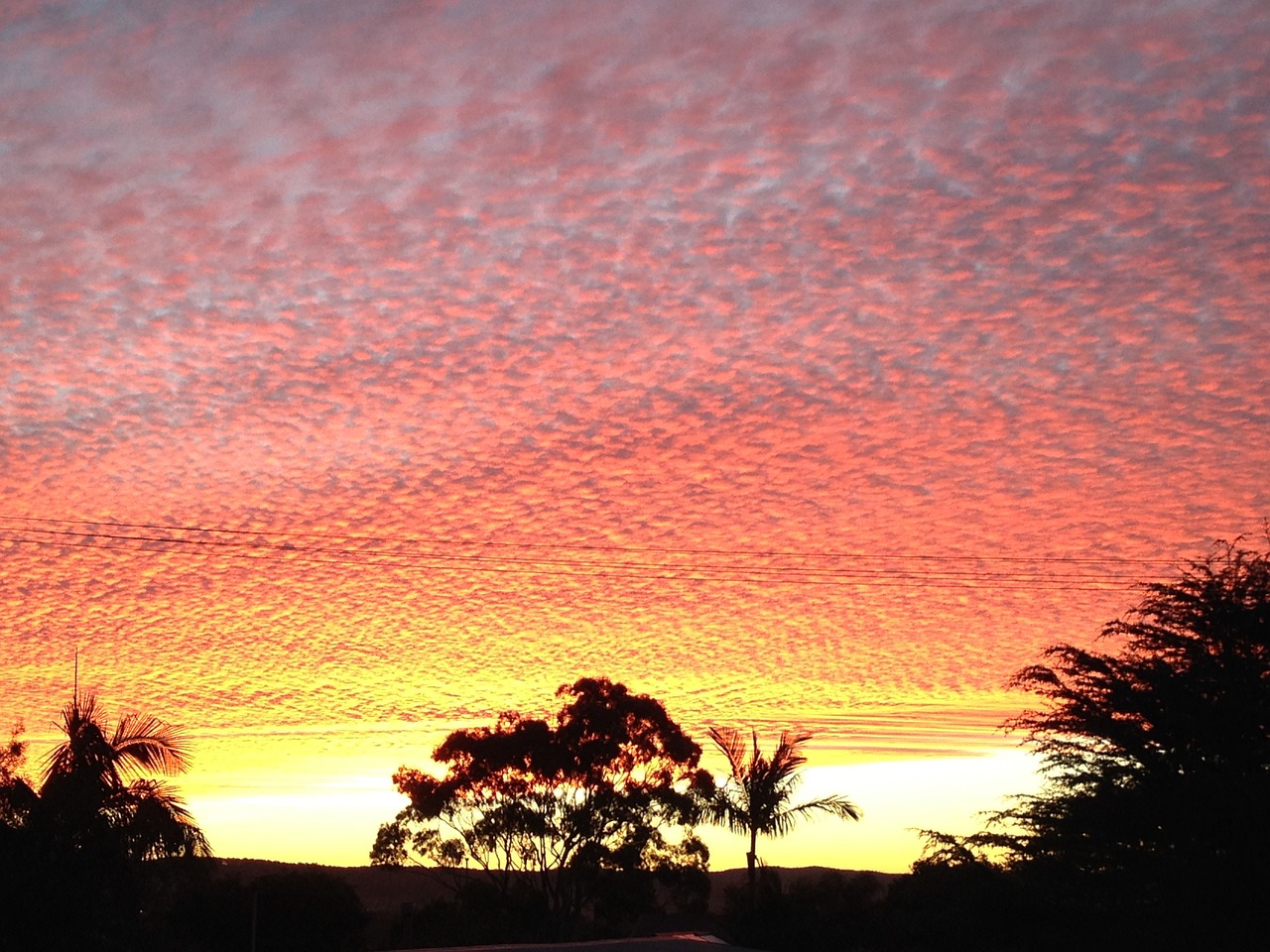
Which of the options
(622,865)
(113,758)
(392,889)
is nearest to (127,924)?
(113,758)

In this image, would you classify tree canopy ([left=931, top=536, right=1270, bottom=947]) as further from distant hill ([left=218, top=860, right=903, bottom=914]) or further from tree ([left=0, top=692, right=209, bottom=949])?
distant hill ([left=218, top=860, right=903, bottom=914])

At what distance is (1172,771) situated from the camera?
90.8 ft

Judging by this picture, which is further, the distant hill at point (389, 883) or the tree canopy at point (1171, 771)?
the distant hill at point (389, 883)

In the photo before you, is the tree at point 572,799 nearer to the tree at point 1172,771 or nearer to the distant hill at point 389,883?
the tree at point 1172,771

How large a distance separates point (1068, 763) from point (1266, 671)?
184 inches

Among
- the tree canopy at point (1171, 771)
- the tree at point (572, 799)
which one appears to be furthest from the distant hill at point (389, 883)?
the tree canopy at point (1171, 771)

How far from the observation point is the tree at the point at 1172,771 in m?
25.8

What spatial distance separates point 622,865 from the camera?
45531mm

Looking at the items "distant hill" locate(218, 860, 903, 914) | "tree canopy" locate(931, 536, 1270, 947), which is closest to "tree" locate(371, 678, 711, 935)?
"tree canopy" locate(931, 536, 1270, 947)

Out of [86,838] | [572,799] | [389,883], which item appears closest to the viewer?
[86,838]

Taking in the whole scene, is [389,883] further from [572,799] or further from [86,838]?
[86,838]

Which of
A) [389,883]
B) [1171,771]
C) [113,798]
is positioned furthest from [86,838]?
[389,883]

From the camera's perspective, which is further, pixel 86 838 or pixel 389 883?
pixel 389 883

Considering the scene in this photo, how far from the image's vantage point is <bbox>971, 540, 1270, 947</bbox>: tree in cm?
→ 2581
